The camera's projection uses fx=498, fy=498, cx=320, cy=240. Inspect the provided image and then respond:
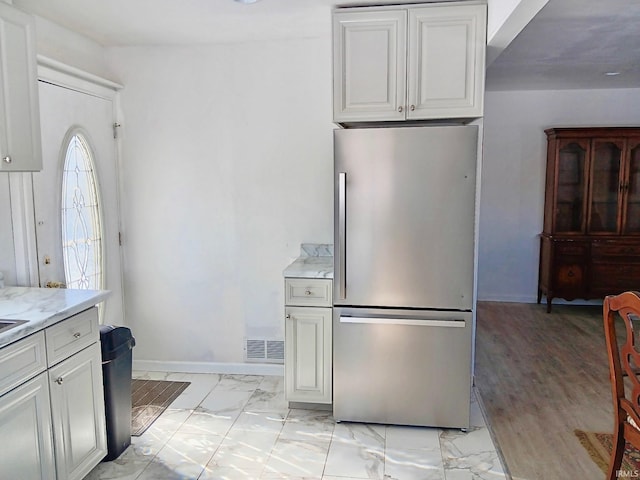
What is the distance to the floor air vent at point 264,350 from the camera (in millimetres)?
3574

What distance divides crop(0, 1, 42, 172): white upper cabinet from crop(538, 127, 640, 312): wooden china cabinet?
15.2 feet

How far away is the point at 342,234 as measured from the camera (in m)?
2.72

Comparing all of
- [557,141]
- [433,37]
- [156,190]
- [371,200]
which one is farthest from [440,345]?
[557,141]

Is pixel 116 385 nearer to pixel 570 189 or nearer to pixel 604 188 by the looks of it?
pixel 570 189

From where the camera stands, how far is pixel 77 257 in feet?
10.3

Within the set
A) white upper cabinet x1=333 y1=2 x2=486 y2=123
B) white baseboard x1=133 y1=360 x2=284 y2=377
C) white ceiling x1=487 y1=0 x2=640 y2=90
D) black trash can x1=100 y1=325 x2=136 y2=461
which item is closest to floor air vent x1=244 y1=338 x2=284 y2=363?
white baseboard x1=133 y1=360 x2=284 y2=377

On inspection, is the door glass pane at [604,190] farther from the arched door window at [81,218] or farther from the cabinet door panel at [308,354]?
the arched door window at [81,218]

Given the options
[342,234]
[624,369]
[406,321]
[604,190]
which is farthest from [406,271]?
[604,190]

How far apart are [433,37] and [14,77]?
2064 mm

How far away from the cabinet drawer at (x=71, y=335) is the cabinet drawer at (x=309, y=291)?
106cm

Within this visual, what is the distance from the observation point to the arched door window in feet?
9.99

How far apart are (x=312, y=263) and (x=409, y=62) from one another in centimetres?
137

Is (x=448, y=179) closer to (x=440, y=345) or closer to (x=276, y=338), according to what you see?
(x=440, y=345)

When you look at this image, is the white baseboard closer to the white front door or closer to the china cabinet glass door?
the white front door
